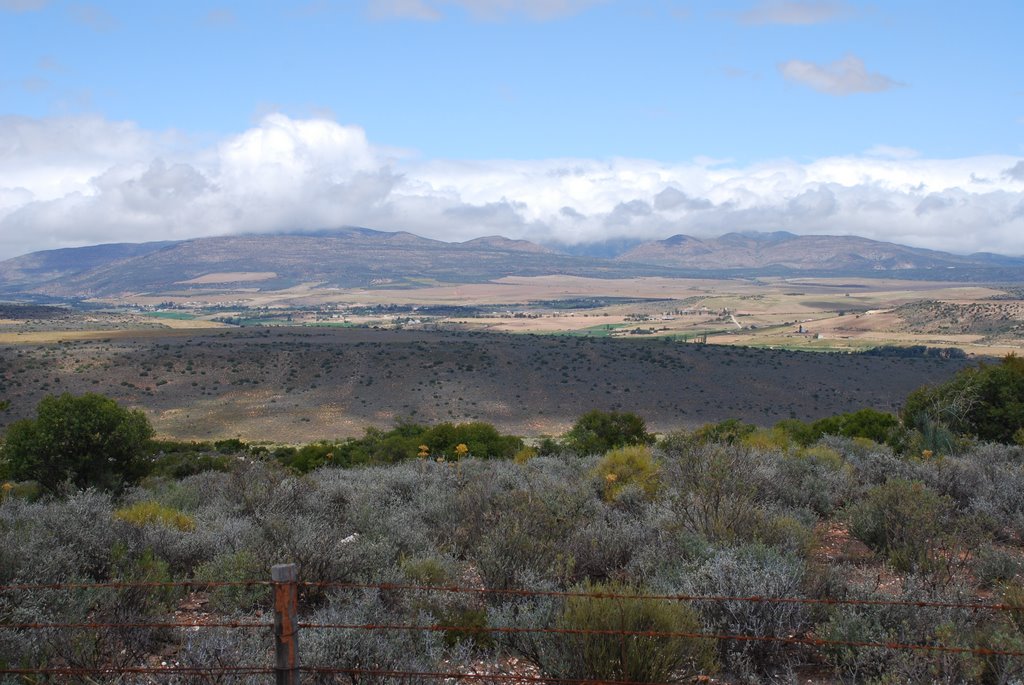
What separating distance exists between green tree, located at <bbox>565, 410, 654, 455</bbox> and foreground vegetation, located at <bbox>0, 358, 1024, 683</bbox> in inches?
400

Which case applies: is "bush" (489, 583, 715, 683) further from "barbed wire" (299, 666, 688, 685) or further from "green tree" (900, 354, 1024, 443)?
"green tree" (900, 354, 1024, 443)

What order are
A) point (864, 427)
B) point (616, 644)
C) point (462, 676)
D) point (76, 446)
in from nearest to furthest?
point (462, 676), point (616, 644), point (76, 446), point (864, 427)

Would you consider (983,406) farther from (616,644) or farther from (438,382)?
(438,382)

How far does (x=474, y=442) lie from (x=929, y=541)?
1545 cm

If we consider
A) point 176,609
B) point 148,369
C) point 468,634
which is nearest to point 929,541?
point 468,634

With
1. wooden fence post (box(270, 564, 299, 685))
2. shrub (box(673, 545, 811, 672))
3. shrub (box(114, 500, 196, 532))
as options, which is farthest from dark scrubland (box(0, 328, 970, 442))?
wooden fence post (box(270, 564, 299, 685))

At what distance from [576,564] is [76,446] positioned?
540 inches

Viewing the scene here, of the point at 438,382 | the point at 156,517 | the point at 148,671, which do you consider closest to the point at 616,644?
the point at 148,671

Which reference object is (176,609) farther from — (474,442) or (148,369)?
(148,369)

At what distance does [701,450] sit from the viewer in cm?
1206

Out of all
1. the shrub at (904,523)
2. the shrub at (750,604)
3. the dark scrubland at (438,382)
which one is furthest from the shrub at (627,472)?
the dark scrubland at (438,382)

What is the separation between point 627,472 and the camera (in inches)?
545

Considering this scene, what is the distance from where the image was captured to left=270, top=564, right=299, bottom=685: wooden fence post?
4.70 metres

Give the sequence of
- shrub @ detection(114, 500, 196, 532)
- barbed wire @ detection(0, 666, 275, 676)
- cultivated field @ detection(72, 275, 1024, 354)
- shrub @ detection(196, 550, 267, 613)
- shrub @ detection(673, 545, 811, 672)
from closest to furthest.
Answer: barbed wire @ detection(0, 666, 275, 676), shrub @ detection(673, 545, 811, 672), shrub @ detection(196, 550, 267, 613), shrub @ detection(114, 500, 196, 532), cultivated field @ detection(72, 275, 1024, 354)
